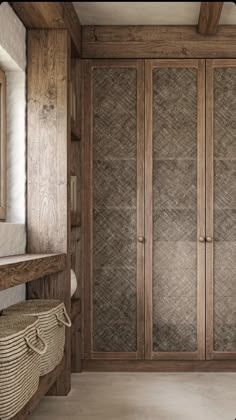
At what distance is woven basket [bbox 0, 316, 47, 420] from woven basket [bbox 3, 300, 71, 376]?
0.60 ft

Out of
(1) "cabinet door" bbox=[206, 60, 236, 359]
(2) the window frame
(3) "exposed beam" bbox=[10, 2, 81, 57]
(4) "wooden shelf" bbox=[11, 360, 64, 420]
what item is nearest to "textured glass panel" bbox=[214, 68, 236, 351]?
(1) "cabinet door" bbox=[206, 60, 236, 359]

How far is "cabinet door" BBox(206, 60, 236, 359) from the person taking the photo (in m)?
3.95

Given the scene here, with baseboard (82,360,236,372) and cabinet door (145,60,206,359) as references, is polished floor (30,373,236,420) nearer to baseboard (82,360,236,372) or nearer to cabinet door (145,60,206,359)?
baseboard (82,360,236,372)

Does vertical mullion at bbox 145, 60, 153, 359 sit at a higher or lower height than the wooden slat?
lower

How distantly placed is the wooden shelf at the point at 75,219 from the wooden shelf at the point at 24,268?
24.0 inches

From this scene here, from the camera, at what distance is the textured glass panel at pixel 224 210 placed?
13.0ft

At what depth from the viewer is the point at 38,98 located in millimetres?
3344

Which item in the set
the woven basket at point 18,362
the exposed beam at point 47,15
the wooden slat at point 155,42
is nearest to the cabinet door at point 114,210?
the wooden slat at point 155,42

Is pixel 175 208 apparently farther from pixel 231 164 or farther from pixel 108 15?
pixel 108 15

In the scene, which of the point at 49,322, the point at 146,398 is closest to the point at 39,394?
the point at 49,322

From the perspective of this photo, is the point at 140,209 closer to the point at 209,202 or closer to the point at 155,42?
the point at 209,202

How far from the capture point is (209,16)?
3.52m

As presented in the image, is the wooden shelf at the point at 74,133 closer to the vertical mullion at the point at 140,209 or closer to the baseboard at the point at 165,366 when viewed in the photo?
the vertical mullion at the point at 140,209

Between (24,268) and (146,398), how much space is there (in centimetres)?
149
